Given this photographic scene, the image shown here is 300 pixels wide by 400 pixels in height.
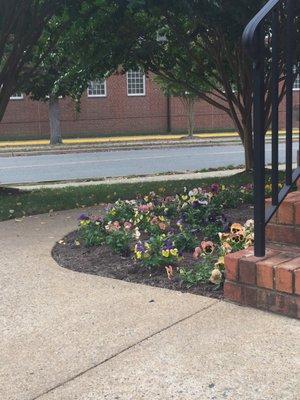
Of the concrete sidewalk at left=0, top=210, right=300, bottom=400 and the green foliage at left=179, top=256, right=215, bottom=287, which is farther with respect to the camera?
the green foliage at left=179, top=256, right=215, bottom=287

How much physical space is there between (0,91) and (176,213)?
532 centimetres

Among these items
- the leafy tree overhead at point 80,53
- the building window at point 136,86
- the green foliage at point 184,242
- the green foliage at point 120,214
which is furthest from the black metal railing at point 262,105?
the building window at point 136,86

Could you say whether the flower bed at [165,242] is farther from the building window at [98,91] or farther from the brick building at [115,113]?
the building window at [98,91]

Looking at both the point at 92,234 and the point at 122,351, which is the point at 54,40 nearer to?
the point at 92,234

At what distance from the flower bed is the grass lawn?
1715 mm

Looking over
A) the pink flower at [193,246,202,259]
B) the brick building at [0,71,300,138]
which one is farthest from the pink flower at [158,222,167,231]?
the brick building at [0,71,300,138]

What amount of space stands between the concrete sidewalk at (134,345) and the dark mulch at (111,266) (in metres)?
0.14

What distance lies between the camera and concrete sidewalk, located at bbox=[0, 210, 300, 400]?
8.82ft

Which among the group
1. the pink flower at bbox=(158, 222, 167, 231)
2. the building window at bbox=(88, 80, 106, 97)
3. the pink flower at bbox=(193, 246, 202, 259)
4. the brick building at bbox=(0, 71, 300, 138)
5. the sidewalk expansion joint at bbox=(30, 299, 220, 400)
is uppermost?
the building window at bbox=(88, 80, 106, 97)

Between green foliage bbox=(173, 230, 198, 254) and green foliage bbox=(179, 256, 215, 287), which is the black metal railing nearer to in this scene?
green foliage bbox=(179, 256, 215, 287)

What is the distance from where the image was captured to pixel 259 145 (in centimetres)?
354

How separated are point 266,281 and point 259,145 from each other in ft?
2.70

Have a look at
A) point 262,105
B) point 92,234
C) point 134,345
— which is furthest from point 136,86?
point 134,345

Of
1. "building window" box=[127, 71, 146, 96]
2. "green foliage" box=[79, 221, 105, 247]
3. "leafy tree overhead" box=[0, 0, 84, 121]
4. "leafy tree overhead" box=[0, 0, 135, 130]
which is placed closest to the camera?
"green foliage" box=[79, 221, 105, 247]
